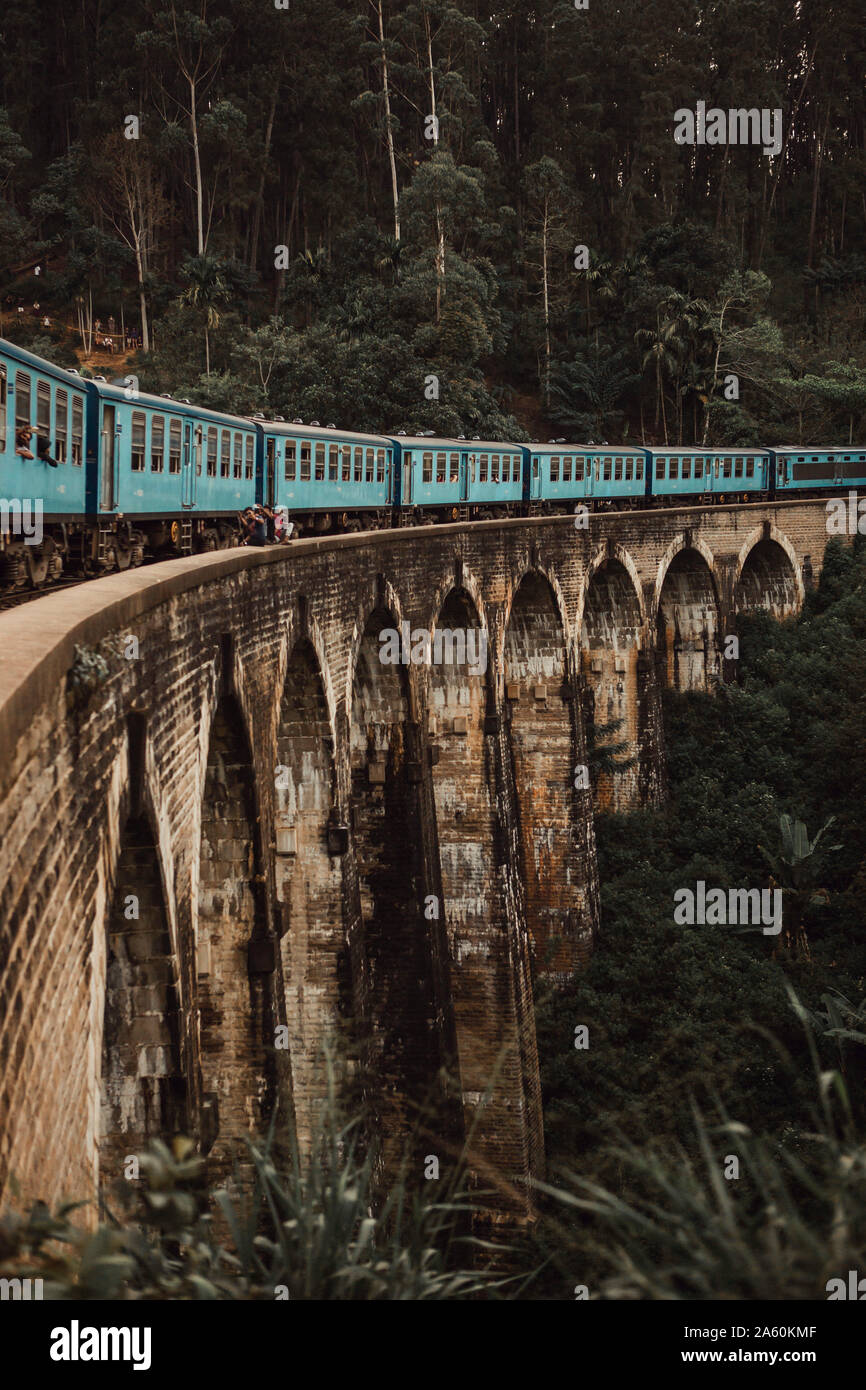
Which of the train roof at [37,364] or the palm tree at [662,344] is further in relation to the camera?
the palm tree at [662,344]

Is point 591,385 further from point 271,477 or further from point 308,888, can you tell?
point 308,888

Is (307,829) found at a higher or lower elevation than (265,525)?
lower

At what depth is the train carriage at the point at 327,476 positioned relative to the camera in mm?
20234

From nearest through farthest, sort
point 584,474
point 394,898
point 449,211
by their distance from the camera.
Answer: point 394,898
point 584,474
point 449,211

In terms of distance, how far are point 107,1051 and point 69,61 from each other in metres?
63.0

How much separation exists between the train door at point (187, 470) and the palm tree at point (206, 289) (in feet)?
110

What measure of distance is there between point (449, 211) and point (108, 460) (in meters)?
35.0

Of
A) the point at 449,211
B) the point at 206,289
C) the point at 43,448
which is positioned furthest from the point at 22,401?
the point at 206,289

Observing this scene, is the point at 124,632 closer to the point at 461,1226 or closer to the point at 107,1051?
the point at 107,1051

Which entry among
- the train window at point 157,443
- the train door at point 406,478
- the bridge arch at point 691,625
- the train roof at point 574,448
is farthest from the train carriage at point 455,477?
the train window at point 157,443

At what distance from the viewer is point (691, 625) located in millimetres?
35938

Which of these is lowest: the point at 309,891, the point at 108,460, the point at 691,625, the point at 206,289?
the point at 309,891

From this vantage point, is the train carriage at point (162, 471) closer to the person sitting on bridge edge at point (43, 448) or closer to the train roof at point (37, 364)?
the train roof at point (37, 364)

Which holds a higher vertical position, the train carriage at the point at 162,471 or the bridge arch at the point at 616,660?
the train carriage at the point at 162,471
